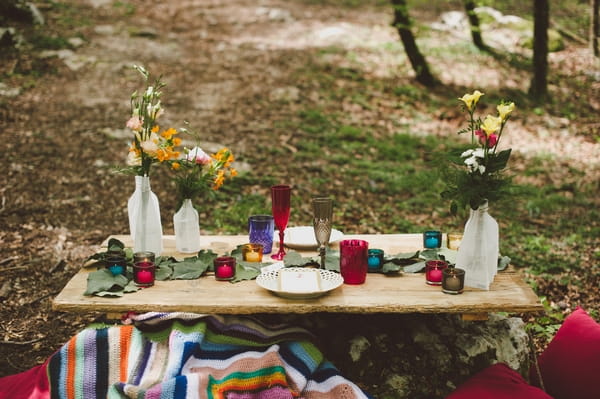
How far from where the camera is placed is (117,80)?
765cm

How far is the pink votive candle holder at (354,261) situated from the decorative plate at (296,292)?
0.04 metres

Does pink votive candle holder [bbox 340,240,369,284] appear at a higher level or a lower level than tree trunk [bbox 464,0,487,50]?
lower

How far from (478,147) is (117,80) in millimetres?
6143

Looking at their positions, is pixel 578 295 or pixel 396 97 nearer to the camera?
pixel 578 295

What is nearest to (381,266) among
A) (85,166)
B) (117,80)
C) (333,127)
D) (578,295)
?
(578,295)

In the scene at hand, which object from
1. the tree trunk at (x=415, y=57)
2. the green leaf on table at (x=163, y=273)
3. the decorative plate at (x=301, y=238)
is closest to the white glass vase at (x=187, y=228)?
the green leaf on table at (x=163, y=273)

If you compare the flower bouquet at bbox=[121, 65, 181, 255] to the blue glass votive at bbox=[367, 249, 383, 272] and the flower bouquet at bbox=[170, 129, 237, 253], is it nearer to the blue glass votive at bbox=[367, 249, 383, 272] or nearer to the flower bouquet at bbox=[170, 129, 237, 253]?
the flower bouquet at bbox=[170, 129, 237, 253]

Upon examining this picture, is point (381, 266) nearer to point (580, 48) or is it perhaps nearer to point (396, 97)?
point (396, 97)

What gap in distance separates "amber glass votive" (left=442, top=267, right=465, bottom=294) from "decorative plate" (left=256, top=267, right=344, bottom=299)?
0.40 meters

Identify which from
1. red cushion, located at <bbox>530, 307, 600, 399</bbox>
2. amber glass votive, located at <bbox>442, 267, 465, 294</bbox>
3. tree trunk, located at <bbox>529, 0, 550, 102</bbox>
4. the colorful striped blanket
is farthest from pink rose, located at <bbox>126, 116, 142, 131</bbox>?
tree trunk, located at <bbox>529, 0, 550, 102</bbox>

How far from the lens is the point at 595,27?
9.77m

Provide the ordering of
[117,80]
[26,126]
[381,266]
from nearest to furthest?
[381,266] → [26,126] → [117,80]

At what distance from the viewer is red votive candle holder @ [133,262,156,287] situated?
8.00 ft

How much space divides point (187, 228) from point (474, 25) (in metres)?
8.22
